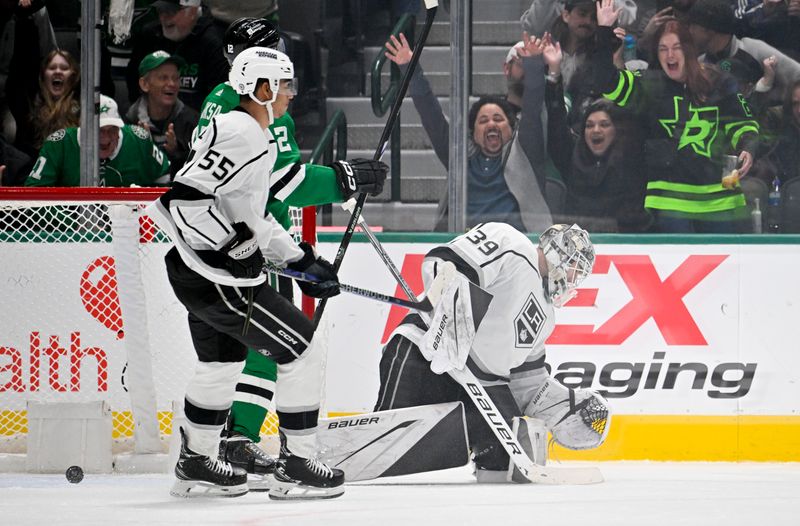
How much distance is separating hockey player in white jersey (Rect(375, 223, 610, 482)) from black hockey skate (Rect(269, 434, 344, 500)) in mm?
617

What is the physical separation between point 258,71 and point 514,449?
1.25 m

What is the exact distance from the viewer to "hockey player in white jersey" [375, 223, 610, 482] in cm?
380

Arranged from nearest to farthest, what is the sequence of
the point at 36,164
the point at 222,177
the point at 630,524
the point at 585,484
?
1. the point at 630,524
2. the point at 222,177
3. the point at 585,484
4. the point at 36,164

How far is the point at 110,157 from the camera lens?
475cm

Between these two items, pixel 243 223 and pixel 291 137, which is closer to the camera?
pixel 243 223

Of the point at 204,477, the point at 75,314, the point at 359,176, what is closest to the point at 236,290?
the point at 204,477

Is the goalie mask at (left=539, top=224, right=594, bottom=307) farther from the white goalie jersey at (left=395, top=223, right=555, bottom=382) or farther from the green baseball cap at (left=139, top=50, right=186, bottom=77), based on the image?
the green baseball cap at (left=139, top=50, right=186, bottom=77)

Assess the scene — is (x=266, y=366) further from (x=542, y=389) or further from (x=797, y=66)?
(x=797, y=66)

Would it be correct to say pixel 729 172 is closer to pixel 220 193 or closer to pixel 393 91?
pixel 393 91

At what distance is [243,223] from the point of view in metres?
3.16

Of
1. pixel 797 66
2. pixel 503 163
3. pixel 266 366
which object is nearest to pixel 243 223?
pixel 266 366

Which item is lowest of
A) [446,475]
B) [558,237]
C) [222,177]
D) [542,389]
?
[446,475]

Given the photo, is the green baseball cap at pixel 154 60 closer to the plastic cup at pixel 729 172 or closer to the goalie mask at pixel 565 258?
the goalie mask at pixel 565 258

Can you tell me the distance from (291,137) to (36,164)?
1.34m
